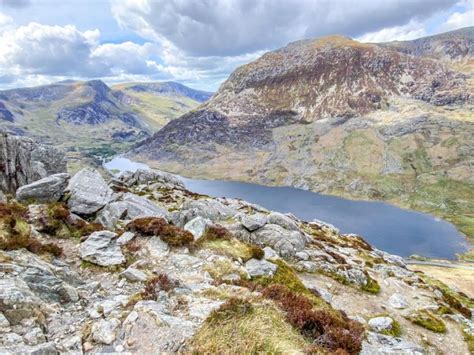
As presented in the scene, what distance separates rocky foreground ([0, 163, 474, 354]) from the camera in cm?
968

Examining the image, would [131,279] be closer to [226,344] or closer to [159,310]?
[159,310]

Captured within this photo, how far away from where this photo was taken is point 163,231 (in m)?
21.4

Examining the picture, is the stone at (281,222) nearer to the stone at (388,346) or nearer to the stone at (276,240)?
the stone at (276,240)

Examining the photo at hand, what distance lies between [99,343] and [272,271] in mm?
12345

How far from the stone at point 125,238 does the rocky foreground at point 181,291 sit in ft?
0.21

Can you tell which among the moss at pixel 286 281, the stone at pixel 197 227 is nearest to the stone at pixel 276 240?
the stone at pixel 197 227

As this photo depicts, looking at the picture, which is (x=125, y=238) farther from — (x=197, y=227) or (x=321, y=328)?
(x=321, y=328)

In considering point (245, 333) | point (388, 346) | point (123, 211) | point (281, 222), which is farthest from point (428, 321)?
point (123, 211)

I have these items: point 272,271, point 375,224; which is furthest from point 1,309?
point 375,224

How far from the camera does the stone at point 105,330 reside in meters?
9.73

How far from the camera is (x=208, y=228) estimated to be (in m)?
23.6

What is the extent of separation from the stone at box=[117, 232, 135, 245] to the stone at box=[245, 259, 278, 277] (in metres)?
7.56

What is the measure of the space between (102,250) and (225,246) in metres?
7.69

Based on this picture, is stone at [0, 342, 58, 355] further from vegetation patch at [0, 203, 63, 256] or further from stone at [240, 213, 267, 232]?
stone at [240, 213, 267, 232]
